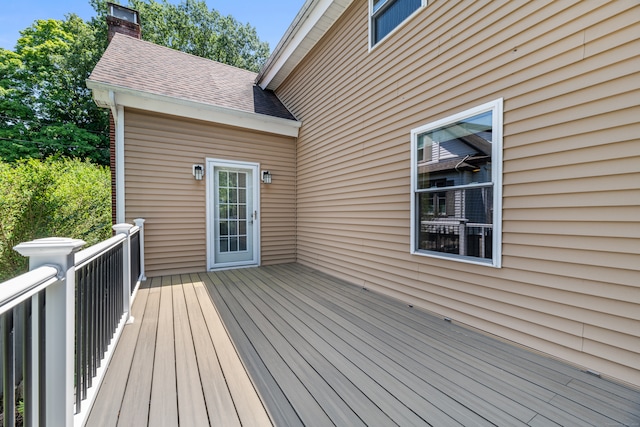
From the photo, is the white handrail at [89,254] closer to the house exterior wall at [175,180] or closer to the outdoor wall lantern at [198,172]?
the house exterior wall at [175,180]

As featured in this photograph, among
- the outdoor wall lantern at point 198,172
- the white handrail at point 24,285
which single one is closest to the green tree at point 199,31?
the outdoor wall lantern at point 198,172

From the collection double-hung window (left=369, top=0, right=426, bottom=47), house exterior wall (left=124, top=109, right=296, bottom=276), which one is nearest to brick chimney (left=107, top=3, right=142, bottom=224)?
house exterior wall (left=124, top=109, right=296, bottom=276)

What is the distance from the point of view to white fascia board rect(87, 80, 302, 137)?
13.4 feet

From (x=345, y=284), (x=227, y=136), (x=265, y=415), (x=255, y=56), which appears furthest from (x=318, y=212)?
(x=255, y=56)

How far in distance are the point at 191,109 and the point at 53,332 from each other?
14.4ft

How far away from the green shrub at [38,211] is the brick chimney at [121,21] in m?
3.60

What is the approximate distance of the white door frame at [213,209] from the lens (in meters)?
4.95

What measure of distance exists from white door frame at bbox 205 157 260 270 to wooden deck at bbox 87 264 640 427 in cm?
195

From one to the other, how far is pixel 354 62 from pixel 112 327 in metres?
4.43

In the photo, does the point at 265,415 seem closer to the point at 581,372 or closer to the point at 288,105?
the point at 581,372

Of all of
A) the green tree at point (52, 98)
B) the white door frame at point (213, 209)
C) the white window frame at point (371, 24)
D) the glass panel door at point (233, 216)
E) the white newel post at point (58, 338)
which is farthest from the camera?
the green tree at point (52, 98)

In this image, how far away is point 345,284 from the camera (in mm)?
4172

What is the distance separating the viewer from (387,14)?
11.9ft

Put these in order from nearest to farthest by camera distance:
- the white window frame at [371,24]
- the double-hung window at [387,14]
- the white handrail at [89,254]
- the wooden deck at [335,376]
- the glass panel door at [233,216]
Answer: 1. the white handrail at [89,254]
2. the wooden deck at [335,376]
3. the white window frame at [371,24]
4. the double-hung window at [387,14]
5. the glass panel door at [233,216]
